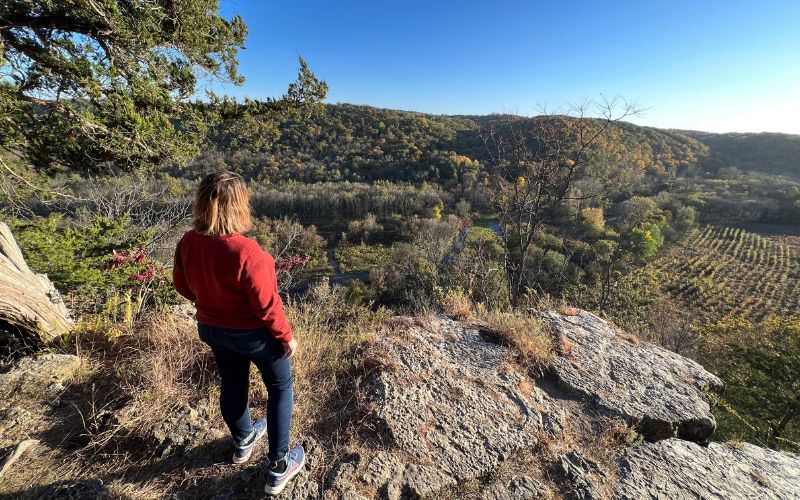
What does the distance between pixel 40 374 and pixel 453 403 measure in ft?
10.3

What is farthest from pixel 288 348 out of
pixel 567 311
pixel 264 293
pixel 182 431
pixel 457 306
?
pixel 567 311

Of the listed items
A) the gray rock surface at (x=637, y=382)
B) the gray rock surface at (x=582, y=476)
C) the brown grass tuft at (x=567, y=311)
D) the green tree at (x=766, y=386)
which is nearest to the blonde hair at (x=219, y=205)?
the gray rock surface at (x=582, y=476)

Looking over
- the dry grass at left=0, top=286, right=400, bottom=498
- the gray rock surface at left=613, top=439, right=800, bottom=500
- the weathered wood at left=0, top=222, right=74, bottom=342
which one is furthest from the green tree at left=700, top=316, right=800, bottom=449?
the weathered wood at left=0, top=222, right=74, bottom=342

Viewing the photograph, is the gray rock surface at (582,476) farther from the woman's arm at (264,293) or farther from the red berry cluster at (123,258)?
the red berry cluster at (123,258)

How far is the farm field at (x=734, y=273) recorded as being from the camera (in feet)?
86.4

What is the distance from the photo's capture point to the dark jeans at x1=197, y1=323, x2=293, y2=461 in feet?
5.32

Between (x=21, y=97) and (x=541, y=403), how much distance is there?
6639 mm

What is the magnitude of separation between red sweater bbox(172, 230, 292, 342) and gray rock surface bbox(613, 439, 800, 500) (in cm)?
265

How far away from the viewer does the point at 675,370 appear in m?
3.86

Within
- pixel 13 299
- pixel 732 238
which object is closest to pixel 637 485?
pixel 13 299

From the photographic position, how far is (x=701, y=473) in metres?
2.54

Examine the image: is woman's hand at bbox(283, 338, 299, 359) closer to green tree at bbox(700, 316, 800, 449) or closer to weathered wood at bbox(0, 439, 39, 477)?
weathered wood at bbox(0, 439, 39, 477)

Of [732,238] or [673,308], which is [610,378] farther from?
[732,238]

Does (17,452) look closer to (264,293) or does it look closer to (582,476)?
(264,293)
